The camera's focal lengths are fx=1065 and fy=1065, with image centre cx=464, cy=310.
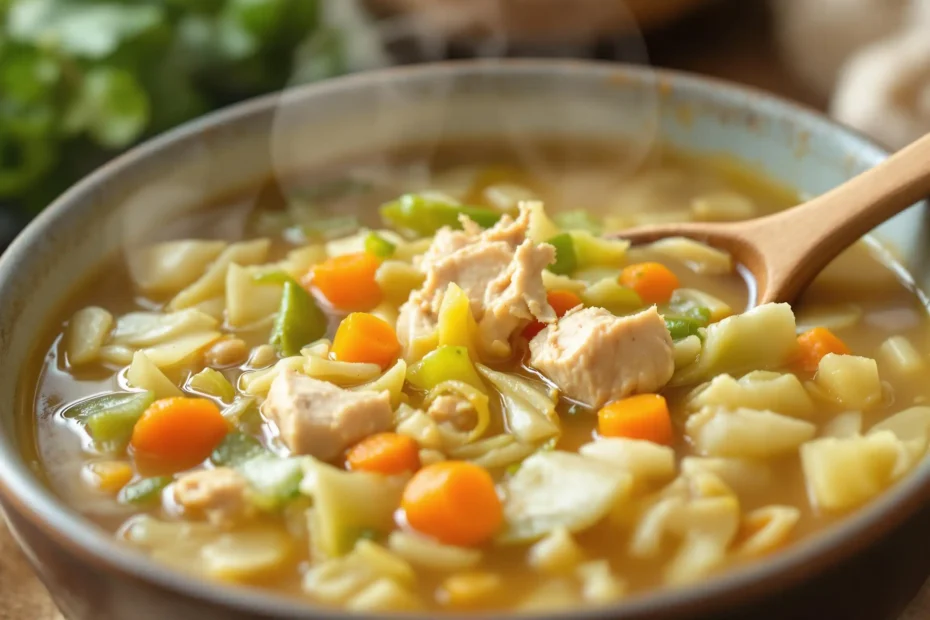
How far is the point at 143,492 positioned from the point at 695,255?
1.73 meters

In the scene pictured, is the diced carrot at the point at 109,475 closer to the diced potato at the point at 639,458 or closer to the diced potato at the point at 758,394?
the diced potato at the point at 639,458

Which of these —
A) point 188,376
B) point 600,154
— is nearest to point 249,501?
point 188,376

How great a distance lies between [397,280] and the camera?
308 cm

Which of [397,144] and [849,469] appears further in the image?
[397,144]

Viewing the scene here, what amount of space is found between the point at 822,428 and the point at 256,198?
205 centimetres

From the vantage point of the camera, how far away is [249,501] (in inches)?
91.4

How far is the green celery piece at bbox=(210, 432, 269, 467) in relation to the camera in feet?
8.15

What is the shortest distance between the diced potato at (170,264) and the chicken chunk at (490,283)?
2.59 ft

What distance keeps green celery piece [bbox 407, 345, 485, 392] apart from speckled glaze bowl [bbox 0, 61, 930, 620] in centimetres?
90

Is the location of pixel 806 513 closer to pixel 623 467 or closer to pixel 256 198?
pixel 623 467

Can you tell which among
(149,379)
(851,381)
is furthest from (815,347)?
(149,379)

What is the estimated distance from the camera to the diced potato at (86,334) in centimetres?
292

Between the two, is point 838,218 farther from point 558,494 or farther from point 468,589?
point 468,589

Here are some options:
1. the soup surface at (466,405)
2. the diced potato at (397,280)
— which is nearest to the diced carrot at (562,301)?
the soup surface at (466,405)
